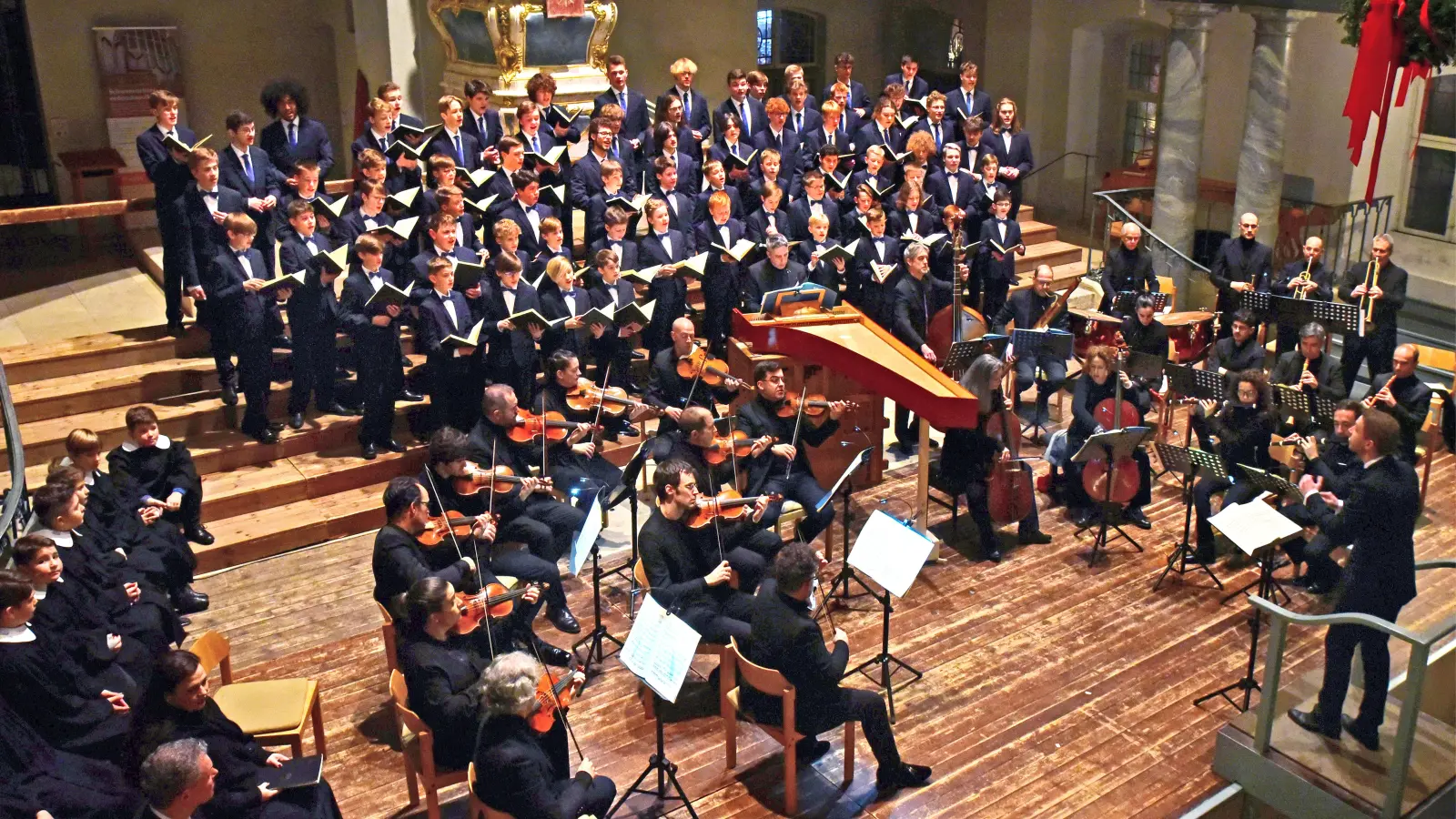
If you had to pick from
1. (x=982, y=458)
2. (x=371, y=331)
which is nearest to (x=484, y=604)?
(x=371, y=331)

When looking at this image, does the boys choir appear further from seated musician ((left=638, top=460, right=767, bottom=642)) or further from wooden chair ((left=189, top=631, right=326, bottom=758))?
wooden chair ((left=189, top=631, right=326, bottom=758))

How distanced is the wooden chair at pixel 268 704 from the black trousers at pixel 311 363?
9.78 ft

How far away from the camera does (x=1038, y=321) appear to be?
9.84 m

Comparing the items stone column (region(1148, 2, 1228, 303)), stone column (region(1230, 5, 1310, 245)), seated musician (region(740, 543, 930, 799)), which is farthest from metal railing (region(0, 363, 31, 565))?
stone column (region(1148, 2, 1228, 303))

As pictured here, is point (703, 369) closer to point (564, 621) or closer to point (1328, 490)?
point (564, 621)

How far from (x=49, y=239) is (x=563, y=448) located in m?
6.18

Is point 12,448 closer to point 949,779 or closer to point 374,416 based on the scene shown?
point 374,416

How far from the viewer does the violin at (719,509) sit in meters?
6.65

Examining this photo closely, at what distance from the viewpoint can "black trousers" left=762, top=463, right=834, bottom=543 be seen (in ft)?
25.6

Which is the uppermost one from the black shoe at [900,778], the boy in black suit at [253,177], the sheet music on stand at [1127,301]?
the boy in black suit at [253,177]

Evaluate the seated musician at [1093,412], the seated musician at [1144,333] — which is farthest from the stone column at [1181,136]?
the seated musician at [1093,412]

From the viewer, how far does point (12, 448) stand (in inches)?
265

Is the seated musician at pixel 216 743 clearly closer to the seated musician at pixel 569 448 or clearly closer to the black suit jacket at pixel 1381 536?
the seated musician at pixel 569 448

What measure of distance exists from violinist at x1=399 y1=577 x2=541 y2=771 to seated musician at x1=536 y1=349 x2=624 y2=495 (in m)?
2.30
